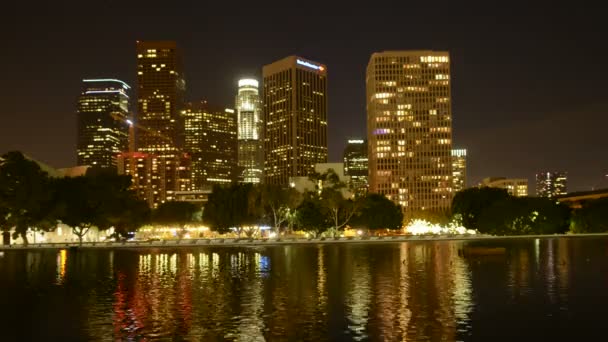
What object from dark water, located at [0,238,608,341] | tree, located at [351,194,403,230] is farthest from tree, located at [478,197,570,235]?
Result: dark water, located at [0,238,608,341]

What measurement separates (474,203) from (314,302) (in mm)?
117401

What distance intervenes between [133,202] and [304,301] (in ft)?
317

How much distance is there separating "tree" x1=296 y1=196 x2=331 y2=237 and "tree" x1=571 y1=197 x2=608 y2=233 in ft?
168

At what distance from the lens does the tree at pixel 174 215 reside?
172 meters

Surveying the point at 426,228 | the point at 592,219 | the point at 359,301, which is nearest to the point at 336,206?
the point at 592,219

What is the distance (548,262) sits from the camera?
57.8 metres

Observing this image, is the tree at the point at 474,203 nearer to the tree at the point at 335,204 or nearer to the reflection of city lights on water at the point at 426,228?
the reflection of city lights on water at the point at 426,228

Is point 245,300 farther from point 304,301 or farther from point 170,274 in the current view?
point 170,274

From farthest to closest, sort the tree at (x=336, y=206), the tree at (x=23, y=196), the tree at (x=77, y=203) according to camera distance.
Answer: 1. the tree at (x=336, y=206)
2. the tree at (x=77, y=203)
3. the tree at (x=23, y=196)

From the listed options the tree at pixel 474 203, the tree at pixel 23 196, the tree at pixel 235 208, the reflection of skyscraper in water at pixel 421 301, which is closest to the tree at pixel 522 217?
the tree at pixel 474 203

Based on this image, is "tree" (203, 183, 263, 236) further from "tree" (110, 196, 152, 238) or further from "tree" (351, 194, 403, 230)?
"tree" (351, 194, 403, 230)

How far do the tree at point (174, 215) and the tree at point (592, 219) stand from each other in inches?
3699

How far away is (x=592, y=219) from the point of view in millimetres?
131125

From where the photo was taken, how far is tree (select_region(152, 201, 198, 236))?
172 m
